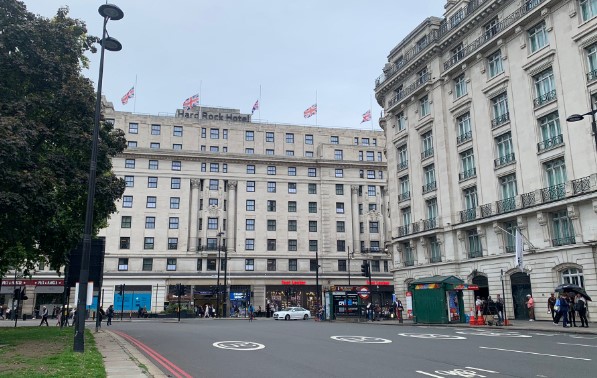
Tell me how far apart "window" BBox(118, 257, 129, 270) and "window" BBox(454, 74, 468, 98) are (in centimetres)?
4356

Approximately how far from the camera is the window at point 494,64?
1487 inches

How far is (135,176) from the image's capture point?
217 ft

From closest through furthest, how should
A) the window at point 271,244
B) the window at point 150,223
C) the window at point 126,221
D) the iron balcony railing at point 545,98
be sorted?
the iron balcony railing at point 545,98, the window at point 126,221, the window at point 150,223, the window at point 271,244

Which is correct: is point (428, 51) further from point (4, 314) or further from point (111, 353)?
point (4, 314)

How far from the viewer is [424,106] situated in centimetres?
4622

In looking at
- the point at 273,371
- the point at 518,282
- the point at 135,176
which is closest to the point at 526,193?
the point at 518,282

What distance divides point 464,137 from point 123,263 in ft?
143

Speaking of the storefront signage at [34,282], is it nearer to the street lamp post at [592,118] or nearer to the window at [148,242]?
the window at [148,242]

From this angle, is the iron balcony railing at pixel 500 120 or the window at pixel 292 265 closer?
the iron balcony railing at pixel 500 120

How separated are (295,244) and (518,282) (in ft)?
121

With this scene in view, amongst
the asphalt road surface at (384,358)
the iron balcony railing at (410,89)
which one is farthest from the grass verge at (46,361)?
the iron balcony railing at (410,89)

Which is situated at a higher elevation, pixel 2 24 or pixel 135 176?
pixel 135 176

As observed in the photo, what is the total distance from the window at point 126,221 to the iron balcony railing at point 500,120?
150 feet

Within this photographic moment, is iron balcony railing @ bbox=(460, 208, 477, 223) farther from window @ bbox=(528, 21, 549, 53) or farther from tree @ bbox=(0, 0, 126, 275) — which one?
tree @ bbox=(0, 0, 126, 275)
